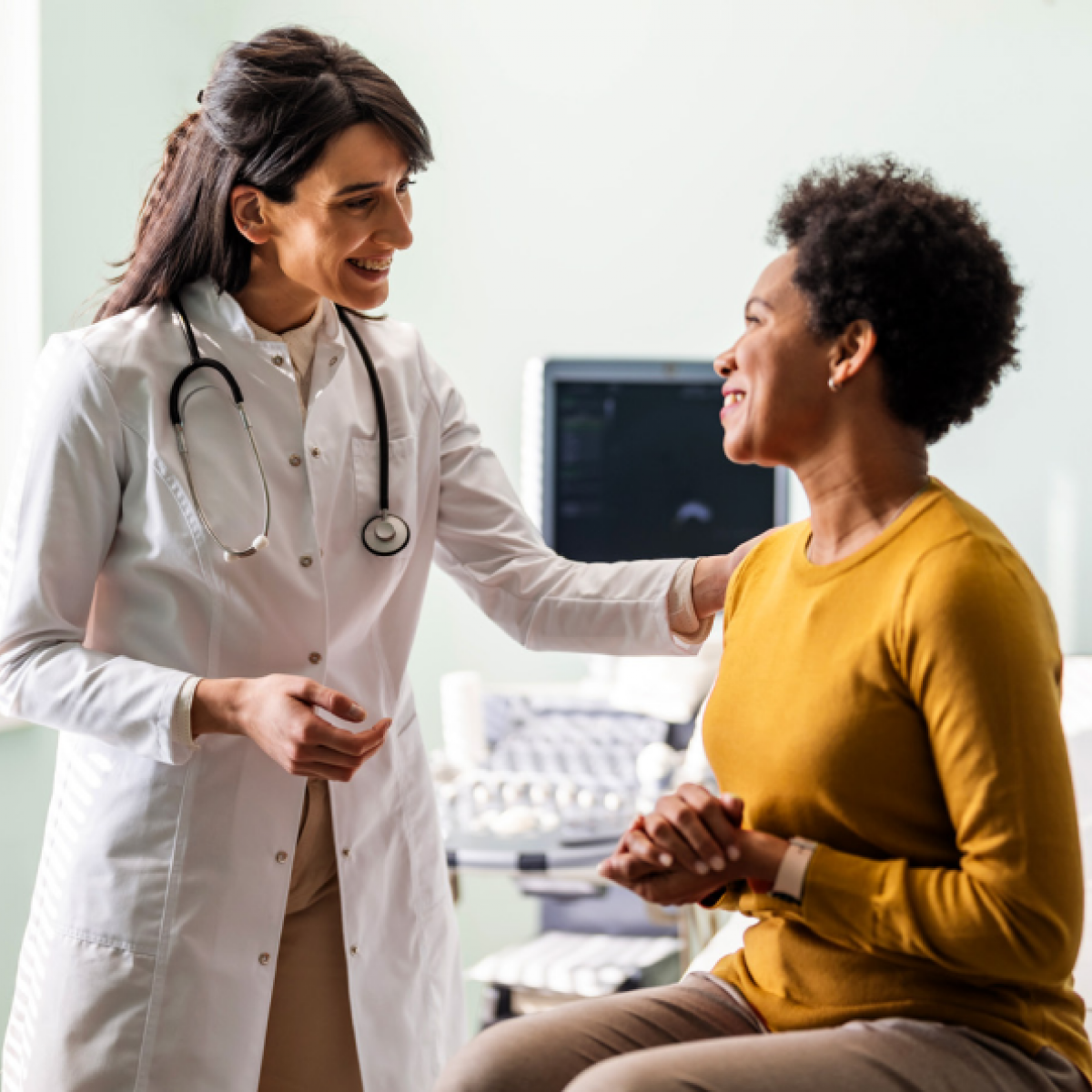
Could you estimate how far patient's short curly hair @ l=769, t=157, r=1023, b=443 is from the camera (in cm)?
98

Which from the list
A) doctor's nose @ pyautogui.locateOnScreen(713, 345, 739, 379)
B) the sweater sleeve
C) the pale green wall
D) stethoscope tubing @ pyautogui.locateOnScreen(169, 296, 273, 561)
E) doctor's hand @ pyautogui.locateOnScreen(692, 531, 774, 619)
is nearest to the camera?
the sweater sleeve

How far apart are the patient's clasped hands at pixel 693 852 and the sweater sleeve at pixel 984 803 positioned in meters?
0.04

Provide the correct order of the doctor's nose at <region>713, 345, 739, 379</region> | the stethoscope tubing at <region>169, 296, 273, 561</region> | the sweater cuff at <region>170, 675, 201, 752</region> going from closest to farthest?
the doctor's nose at <region>713, 345, 739, 379</region>
the sweater cuff at <region>170, 675, 201, 752</region>
the stethoscope tubing at <region>169, 296, 273, 561</region>

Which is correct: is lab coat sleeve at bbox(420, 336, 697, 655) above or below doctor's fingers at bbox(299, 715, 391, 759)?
above

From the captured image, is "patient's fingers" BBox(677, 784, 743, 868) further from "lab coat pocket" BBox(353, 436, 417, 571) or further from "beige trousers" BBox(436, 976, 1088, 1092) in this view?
"lab coat pocket" BBox(353, 436, 417, 571)

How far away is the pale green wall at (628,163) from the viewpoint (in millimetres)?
2828

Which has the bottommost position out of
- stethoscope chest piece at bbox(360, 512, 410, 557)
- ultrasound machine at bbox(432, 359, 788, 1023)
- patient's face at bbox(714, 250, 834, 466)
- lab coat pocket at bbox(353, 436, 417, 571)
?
ultrasound machine at bbox(432, 359, 788, 1023)

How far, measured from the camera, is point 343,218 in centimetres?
131

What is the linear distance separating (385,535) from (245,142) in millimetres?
434

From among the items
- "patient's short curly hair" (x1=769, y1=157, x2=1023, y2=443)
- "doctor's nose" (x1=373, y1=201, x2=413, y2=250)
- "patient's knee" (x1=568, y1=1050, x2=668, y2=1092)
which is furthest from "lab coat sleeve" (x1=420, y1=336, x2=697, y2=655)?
"patient's knee" (x1=568, y1=1050, x2=668, y2=1092)

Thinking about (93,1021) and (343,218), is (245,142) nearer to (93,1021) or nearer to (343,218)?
(343,218)

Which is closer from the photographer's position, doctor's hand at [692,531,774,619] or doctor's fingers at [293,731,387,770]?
doctor's fingers at [293,731,387,770]

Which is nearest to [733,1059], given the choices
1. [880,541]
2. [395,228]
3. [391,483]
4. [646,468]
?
[880,541]

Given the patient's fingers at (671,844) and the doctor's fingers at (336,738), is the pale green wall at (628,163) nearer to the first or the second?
the doctor's fingers at (336,738)
